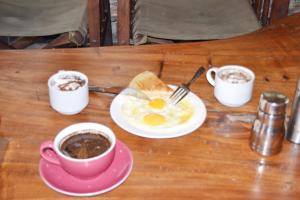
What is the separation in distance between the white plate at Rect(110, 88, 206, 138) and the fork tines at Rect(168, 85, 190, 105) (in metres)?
0.03

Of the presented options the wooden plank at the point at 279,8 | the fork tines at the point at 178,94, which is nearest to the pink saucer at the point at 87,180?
the fork tines at the point at 178,94

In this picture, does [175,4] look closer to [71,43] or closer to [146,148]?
[71,43]

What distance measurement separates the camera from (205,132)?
101cm

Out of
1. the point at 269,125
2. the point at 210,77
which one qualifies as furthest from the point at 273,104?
the point at 210,77

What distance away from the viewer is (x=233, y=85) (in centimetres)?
107

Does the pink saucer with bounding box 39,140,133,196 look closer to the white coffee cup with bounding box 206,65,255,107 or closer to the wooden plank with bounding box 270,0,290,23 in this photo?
the white coffee cup with bounding box 206,65,255,107

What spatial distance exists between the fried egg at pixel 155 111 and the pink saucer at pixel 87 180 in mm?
129

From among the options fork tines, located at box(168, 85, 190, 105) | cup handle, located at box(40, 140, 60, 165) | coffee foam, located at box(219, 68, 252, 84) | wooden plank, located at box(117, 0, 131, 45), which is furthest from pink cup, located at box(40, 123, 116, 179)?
wooden plank, located at box(117, 0, 131, 45)

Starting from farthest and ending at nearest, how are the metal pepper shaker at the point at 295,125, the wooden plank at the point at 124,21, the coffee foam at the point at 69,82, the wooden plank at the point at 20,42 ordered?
the wooden plank at the point at 20,42, the wooden plank at the point at 124,21, the coffee foam at the point at 69,82, the metal pepper shaker at the point at 295,125

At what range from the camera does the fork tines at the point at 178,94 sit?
1099 mm

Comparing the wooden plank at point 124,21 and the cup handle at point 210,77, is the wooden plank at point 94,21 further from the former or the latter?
the cup handle at point 210,77

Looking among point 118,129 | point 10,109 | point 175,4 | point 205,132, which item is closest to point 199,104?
point 205,132

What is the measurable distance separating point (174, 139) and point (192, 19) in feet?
3.93

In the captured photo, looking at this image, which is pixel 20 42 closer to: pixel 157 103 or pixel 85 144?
pixel 157 103
